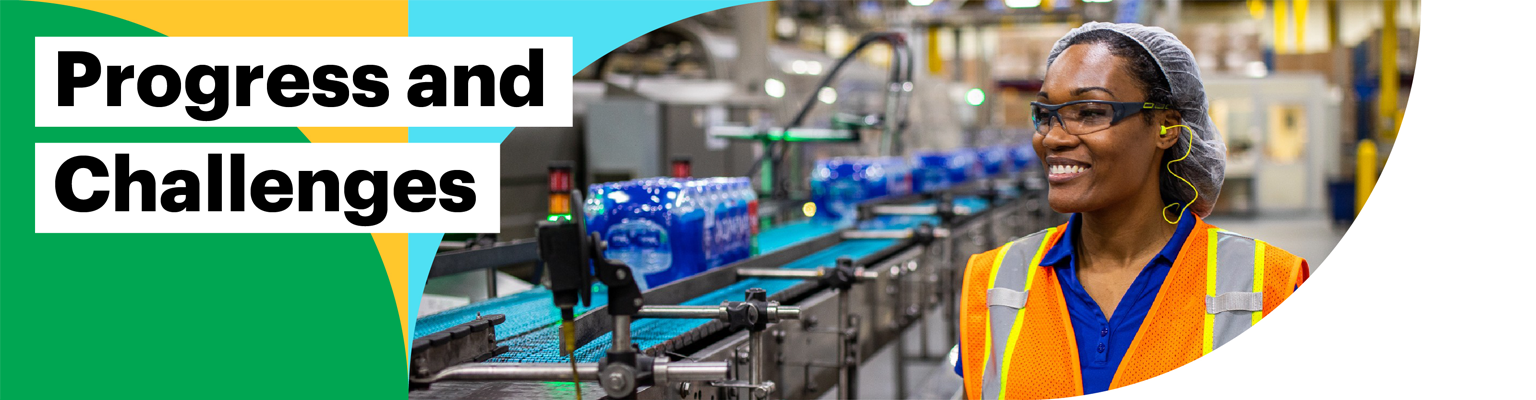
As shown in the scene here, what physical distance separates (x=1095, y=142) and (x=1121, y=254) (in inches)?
7.3

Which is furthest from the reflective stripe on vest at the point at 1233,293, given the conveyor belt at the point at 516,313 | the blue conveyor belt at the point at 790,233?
the blue conveyor belt at the point at 790,233

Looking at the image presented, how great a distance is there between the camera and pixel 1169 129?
140cm

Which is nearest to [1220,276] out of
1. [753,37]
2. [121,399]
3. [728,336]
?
[728,336]

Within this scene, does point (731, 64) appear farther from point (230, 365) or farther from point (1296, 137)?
point (1296, 137)

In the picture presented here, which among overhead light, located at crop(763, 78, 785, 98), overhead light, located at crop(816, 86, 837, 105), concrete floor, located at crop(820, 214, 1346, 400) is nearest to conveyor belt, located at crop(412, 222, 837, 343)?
concrete floor, located at crop(820, 214, 1346, 400)

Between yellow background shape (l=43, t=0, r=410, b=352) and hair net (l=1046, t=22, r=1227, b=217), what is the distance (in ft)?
4.53

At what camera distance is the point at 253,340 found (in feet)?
6.36

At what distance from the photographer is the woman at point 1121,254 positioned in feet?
4.44

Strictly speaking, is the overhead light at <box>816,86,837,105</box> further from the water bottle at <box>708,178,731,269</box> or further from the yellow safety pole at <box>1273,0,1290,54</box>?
the yellow safety pole at <box>1273,0,1290,54</box>

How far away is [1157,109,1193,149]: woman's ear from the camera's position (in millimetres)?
1395

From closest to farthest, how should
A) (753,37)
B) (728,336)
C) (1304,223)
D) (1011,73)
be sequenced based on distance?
(728,336)
(753,37)
(1304,223)
(1011,73)

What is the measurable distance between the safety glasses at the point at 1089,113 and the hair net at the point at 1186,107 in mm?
51

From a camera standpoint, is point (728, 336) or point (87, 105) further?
point (728, 336)

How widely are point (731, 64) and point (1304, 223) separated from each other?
26.4 ft
